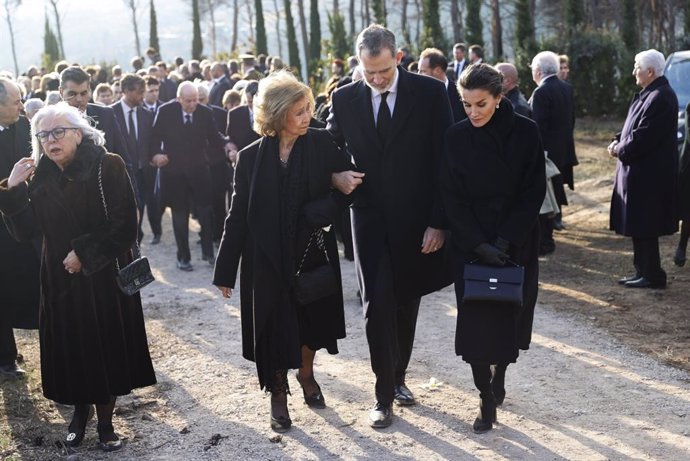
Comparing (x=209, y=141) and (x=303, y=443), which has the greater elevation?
(x=209, y=141)

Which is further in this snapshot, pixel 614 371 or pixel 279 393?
pixel 614 371

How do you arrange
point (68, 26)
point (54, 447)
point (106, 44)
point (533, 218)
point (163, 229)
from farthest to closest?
1. point (68, 26)
2. point (106, 44)
3. point (163, 229)
4. point (54, 447)
5. point (533, 218)

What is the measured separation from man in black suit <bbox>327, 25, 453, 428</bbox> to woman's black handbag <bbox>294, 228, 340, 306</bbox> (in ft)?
0.72

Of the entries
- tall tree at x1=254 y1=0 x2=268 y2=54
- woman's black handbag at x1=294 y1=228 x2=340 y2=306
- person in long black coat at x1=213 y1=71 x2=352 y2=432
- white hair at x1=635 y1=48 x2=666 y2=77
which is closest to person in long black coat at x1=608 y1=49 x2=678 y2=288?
white hair at x1=635 y1=48 x2=666 y2=77

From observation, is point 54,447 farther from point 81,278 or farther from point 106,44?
point 106,44

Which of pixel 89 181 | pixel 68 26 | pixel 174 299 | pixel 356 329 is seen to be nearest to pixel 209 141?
pixel 174 299

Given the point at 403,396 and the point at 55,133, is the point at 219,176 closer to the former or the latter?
the point at 403,396

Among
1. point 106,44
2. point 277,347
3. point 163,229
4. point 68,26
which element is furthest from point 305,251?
point 68,26

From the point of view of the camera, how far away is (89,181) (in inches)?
210

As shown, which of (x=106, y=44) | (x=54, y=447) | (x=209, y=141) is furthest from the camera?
(x=106, y=44)

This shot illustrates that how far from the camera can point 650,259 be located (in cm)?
888

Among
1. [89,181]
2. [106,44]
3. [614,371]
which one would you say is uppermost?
[106,44]

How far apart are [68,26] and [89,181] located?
169823 millimetres

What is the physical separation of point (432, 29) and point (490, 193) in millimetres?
32027
